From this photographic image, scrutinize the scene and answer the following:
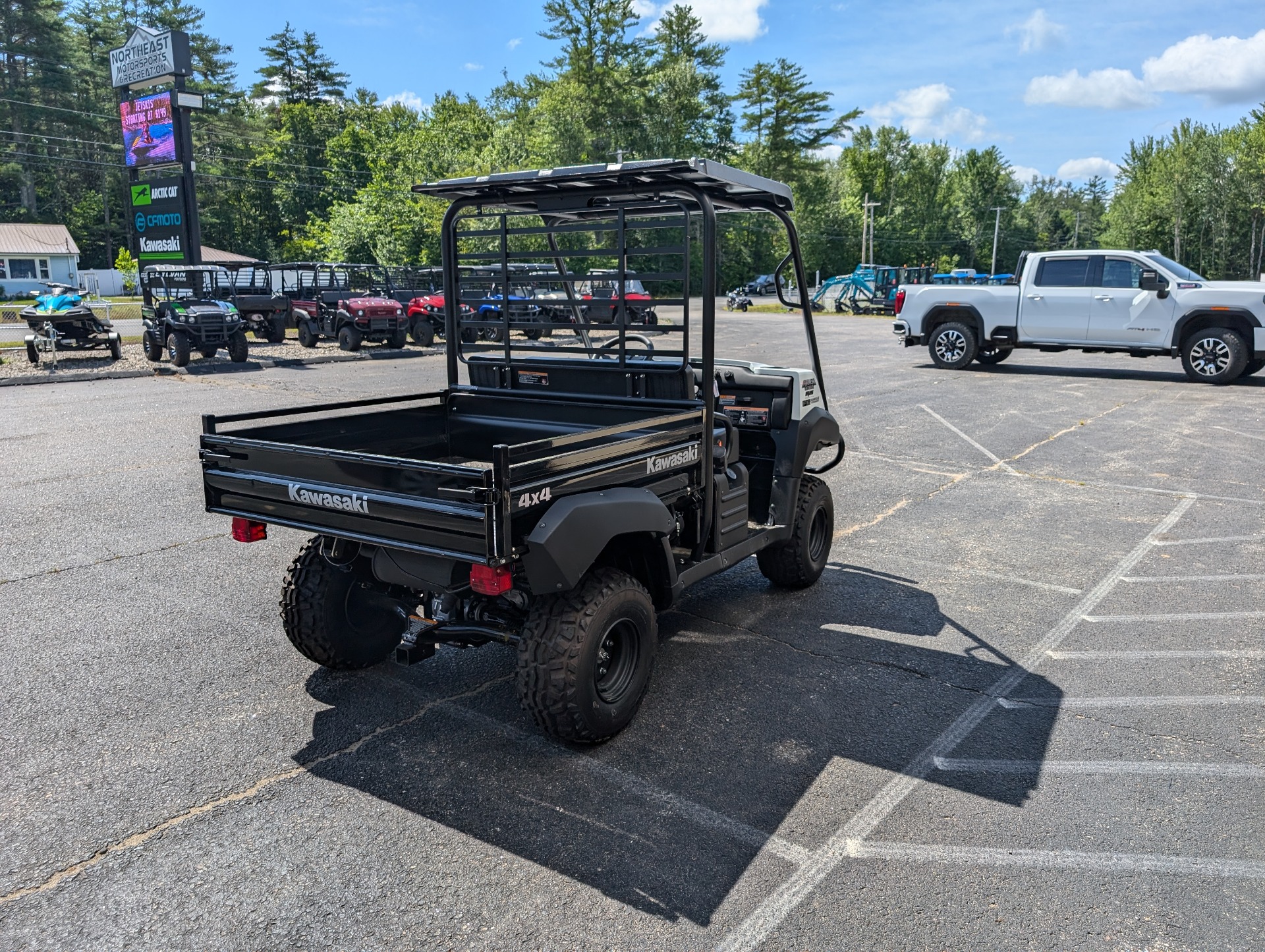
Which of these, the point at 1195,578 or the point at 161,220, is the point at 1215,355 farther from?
the point at 161,220

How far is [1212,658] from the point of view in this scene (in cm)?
450

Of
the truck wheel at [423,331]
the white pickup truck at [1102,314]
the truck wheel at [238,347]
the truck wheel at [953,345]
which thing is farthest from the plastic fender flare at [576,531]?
the truck wheel at [423,331]

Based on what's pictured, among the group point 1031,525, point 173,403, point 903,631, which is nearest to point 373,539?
point 903,631

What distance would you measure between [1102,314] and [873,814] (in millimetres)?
14760

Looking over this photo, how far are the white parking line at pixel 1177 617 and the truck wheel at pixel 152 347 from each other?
18.2 m

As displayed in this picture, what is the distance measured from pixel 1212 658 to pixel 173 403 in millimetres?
13095

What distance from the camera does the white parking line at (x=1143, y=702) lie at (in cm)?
396

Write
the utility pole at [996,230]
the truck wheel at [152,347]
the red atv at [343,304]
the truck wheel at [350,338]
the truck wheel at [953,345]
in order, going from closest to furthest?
the truck wheel at [953,345], the truck wheel at [152,347], the truck wheel at [350,338], the red atv at [343,304], the utility pole at [996,230]

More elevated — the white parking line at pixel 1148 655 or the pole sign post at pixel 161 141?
the pole sign post at pixel 161 141

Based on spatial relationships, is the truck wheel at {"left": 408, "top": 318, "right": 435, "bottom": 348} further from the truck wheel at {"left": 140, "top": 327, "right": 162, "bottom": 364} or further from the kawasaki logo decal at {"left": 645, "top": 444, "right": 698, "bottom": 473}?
the kawasaki logo decal at {"left": 645, "top": 444, "right": 698, "bottom": 473}

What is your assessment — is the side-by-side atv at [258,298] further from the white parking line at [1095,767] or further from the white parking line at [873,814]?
the white parking line at [1095,767]

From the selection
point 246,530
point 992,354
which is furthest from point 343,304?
point 246,530

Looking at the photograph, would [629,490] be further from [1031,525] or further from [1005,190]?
[1005,190]

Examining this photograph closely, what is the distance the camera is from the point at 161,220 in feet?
74.1
